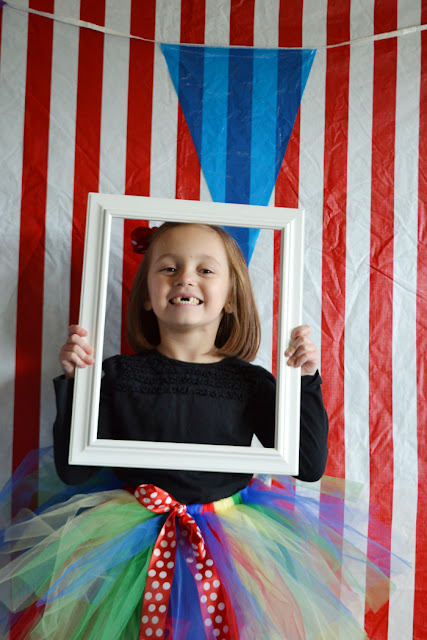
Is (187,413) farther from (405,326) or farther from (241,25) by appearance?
(241,25)

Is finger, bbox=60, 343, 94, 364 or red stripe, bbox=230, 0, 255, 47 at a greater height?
red stripe, bbox=230, 0, 255, 47

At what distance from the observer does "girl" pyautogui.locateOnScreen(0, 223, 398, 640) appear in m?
0.85

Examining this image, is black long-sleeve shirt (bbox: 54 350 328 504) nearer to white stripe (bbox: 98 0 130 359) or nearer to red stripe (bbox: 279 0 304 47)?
white stripe (bbox: 98 0 130 359)

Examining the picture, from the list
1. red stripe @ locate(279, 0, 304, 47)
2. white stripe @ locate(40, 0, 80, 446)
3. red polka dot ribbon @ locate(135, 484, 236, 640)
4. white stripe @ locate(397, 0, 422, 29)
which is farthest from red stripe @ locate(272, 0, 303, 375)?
red polka dot ribbon @ locate(135, 484, 236, 640)

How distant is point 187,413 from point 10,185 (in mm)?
601

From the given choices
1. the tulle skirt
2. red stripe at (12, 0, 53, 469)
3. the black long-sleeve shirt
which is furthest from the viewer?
red stripe at (12, 0, 53, 469)

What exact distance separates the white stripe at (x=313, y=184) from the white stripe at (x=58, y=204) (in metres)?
0.48

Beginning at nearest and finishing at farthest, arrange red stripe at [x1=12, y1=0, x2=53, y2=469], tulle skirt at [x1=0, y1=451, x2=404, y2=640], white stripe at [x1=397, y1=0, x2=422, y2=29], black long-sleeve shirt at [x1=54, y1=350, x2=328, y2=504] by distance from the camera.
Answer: tulle skirt at [x1=0, y1=451, x2=404, y2=640], black long-sleeve shirt at [x1=54, y1=350, x2=328, y2=504], red stripe at [x1=12, y1=0, x2=53, y2=469], white stripe at [x1=397, y1=0, x2=422, y2=29]

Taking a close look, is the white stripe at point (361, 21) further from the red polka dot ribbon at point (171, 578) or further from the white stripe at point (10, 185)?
the red polka dot ribbon at point (171, 578)

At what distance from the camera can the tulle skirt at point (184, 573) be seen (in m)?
0.84

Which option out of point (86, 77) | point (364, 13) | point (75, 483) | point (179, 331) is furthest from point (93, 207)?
point (364, 13)

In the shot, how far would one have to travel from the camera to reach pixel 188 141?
1.19 m

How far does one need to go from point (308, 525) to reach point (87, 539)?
14.7 inches

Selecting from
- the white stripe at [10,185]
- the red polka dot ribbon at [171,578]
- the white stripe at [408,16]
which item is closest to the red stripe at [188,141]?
the white stripe at [10,185]
